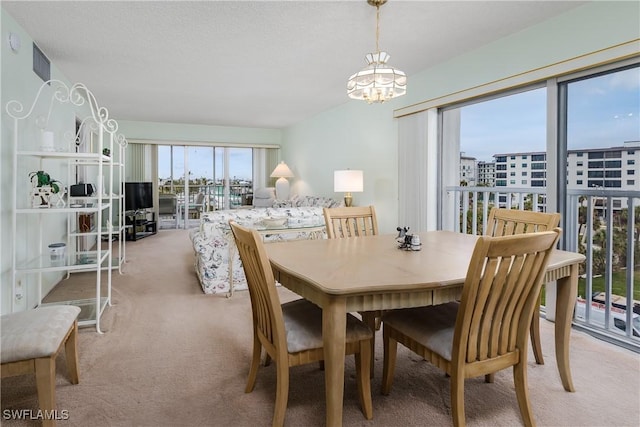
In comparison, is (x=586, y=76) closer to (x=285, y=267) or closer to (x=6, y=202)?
(x=285, y=267)

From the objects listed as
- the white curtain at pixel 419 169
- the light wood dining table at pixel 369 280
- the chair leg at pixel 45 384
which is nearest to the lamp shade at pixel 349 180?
the white curtain at pixel 419 169

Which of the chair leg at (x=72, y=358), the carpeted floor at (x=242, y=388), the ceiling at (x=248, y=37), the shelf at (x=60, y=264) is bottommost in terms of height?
the carpeted floor at (x=242, y=388)

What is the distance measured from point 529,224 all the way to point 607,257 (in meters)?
1.10

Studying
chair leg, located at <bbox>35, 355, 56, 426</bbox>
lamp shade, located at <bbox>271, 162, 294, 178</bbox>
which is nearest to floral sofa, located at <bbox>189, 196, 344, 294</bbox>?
chair leg, located at <bbox>35, 355, 56, 426</bbox>

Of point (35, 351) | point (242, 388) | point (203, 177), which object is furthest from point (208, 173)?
point (35, 351)

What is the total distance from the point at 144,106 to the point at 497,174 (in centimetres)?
527

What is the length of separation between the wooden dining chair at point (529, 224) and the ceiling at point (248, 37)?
1459 mm

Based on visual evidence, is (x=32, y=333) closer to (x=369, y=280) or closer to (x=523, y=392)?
(x=369, y=280)

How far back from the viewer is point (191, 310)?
10.4 ft

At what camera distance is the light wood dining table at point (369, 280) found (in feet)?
4.57

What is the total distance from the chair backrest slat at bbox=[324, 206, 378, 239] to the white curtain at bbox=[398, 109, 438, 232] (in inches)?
57.2

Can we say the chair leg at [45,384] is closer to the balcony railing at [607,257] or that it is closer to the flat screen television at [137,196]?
the balcony railing at [607,257]

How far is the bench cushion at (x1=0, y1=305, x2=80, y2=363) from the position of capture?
1516 millimetres

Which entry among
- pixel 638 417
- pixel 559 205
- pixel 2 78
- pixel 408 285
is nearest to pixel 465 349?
pixel 408 285
